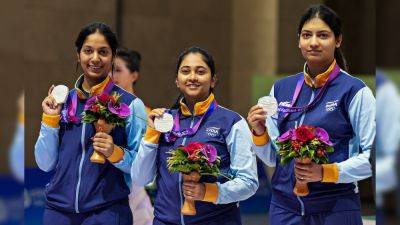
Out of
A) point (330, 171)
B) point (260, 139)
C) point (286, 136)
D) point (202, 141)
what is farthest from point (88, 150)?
point (330, 171)

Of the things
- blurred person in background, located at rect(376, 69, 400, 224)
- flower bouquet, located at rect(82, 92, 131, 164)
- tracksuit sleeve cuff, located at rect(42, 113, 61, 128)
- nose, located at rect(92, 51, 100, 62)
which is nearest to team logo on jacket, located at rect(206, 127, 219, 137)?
flower bouquet, located at rect(82, 92, 131, 164)

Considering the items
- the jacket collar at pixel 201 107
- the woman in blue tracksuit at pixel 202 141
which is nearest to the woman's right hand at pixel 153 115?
the woman in blue tracksuit at pixel 202 141

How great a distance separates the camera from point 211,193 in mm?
3426

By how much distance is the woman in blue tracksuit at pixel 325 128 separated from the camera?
3236mm

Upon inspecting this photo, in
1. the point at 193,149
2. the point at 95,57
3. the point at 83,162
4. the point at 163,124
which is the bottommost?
the point at 83,162

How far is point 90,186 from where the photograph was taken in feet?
12.1

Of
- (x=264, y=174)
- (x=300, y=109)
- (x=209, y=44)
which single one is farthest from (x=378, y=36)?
(x=209, y=44)

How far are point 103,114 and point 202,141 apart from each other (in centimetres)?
60

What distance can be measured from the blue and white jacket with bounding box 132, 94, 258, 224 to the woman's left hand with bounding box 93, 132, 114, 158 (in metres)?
0.17

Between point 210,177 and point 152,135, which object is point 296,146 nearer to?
point 210,177

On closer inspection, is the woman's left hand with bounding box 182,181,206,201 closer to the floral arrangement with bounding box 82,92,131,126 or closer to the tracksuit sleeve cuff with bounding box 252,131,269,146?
the tracksuit sleeve cuff with bounding box 252,131,269,146

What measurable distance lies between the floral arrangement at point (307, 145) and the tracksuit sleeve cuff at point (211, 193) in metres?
0.43

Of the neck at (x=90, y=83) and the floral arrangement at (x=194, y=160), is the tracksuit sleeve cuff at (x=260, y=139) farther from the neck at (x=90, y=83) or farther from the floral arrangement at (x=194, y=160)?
the neck at (x=90, y=83)

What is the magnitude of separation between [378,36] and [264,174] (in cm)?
521
